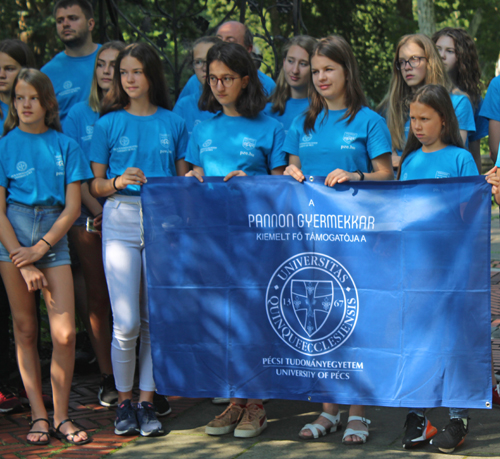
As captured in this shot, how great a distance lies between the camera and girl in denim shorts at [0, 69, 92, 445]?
4.15 meters

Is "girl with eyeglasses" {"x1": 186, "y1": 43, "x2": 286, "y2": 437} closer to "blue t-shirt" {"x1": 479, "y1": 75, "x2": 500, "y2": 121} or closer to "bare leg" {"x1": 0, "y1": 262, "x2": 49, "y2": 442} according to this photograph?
"bare leg" {"x1": 0, "y1": 262, "x2": 49, "y2": 442}

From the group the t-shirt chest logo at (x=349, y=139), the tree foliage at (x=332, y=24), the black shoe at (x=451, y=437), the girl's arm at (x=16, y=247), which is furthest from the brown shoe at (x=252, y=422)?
the tree foliage at (x=332, y=24)

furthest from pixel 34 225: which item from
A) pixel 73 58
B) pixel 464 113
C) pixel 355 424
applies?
pixel 464 113

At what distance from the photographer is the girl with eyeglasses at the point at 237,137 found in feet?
13.9

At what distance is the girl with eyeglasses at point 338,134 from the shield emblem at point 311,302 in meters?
0.59

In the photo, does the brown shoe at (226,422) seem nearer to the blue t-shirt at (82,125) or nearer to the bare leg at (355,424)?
the bare leg at (355,424)

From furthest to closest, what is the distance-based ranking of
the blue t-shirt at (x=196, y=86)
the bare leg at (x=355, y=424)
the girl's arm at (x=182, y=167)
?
the blue t-shirt at (x=196, y=86) < the girl's arm at (x=182, y=167) < the bare leg at (x=355, y=424)

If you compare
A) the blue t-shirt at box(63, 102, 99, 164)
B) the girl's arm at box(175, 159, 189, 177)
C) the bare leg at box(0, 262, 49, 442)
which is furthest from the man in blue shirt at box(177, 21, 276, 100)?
the bare leg at box(0, 262, 49, 442)

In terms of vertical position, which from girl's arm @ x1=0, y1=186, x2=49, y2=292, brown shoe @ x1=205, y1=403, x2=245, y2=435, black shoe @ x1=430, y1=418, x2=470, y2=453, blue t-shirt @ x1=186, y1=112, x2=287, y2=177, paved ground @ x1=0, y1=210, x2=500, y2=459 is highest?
blue t-shirt @ x1=186, y1=112, x2=287, y2=177

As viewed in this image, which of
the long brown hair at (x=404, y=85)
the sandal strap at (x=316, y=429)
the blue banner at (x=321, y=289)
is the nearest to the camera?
the blue banner at (x=321, y=289)

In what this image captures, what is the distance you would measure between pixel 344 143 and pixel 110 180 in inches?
56.5

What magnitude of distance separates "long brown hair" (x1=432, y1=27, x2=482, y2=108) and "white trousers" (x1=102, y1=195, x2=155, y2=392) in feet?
8.24

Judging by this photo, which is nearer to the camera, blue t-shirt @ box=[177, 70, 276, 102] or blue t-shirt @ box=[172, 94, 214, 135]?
blue t-shirt @ box=[172, 94, 214, 135]

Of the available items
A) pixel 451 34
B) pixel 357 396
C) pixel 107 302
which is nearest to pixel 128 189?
pixel 107 302
